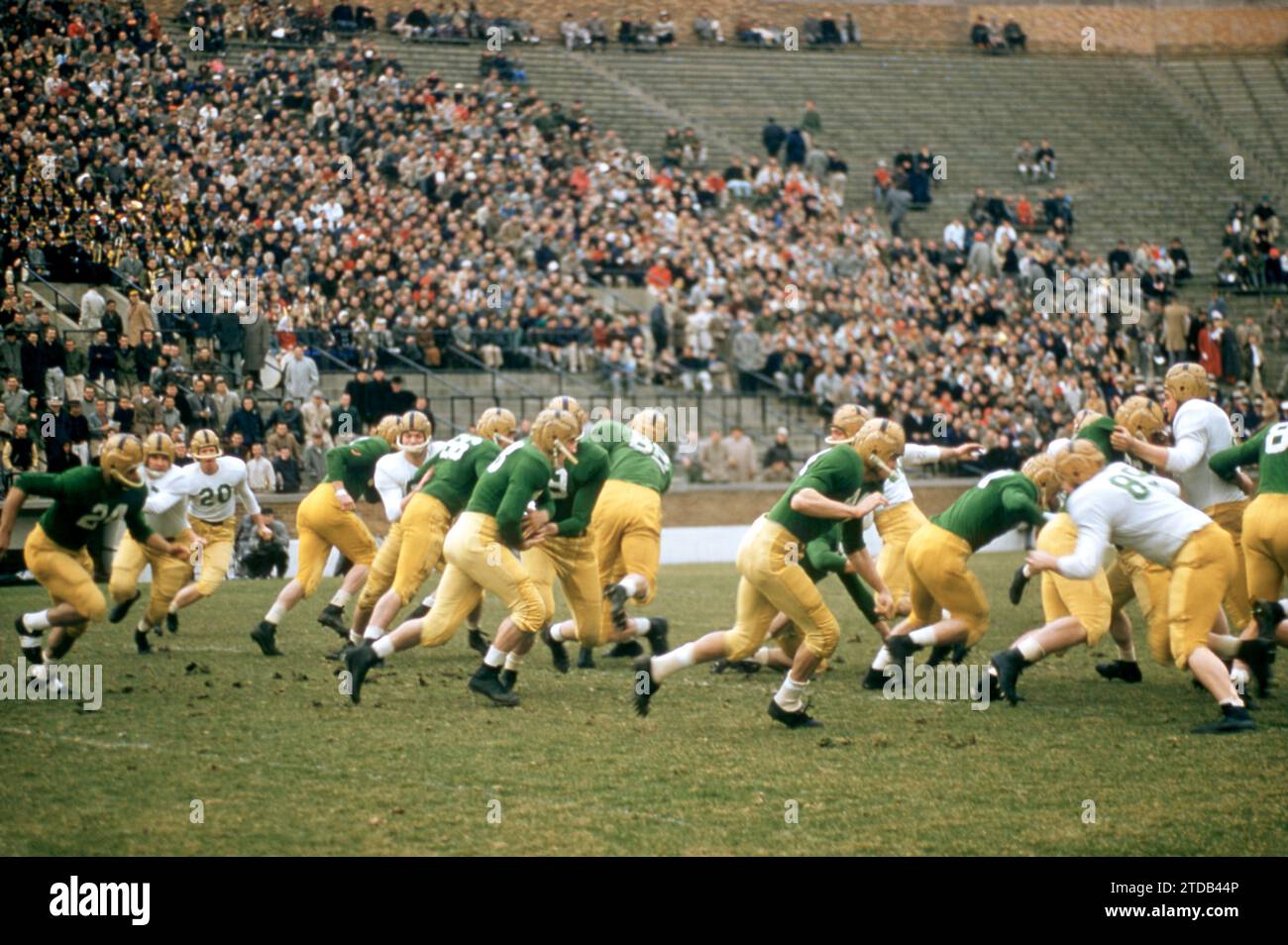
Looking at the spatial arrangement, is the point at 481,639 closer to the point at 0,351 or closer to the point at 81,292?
the point at 0,351

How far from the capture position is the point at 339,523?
513 inches

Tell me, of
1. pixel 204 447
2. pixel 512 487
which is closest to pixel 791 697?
pixel 512 487

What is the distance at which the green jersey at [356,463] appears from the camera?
1290 centimetres

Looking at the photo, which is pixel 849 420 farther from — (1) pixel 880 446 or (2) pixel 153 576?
(2) pixel 153 576

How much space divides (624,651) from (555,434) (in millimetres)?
2986

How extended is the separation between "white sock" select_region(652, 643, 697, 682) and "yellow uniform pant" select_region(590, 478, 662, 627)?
252 centimetres

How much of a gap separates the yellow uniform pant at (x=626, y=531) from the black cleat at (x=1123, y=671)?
327 centimetres

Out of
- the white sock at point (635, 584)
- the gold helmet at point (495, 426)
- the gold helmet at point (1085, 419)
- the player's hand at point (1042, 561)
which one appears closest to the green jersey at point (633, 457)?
the gold helmet at point (495, 426)

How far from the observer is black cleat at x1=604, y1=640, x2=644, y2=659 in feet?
40.7

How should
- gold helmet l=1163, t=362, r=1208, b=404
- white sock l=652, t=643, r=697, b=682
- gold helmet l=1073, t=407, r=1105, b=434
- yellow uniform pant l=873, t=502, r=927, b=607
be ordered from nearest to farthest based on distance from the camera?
1. white sock l=652, t=643, r=697, b=682
2. gold helmet l=1163, t=362, r=1208, b=404
3. gold helmet l=1073, t=407, r=1105, b=434
4. yellow uniform pant l=873, t=502, r=927, b=607

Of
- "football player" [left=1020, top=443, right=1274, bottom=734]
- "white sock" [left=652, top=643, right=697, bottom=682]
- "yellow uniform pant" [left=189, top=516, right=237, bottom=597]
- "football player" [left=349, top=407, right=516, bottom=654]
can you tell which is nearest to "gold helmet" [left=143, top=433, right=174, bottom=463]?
"yellow uniform pant" [left=189, top=516, right=237, bottom=597]

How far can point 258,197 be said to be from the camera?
24.8 meters

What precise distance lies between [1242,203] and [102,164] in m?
23.5

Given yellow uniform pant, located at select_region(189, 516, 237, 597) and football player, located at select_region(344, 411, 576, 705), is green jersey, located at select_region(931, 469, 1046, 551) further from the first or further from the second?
yellow uniform pant, located at select_region(189, 516, 237, 597)
